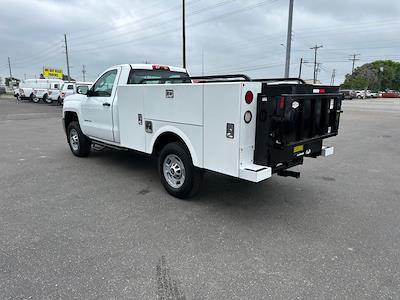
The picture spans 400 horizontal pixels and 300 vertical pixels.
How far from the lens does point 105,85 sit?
6.18 m

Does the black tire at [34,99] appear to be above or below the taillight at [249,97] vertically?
below

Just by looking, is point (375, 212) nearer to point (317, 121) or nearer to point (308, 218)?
point (308, 218)

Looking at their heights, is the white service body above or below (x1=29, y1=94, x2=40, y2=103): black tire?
above

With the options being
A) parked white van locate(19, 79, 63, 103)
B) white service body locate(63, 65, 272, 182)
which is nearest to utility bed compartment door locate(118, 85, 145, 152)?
white service body locate(63, 65, 272, 182)

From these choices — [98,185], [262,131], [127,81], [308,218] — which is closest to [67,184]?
[98,185]

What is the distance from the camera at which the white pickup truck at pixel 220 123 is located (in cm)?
364

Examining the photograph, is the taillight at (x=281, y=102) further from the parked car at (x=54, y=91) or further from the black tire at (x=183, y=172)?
the parked car at (x=54, y=91)

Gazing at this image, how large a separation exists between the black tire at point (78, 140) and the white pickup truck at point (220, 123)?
1.63 metres

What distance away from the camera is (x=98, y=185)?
539cm

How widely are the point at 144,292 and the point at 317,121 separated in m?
3.12

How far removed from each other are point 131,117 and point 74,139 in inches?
119

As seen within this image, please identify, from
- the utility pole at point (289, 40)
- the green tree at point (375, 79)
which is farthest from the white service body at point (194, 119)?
the green tree at point (375, 79)

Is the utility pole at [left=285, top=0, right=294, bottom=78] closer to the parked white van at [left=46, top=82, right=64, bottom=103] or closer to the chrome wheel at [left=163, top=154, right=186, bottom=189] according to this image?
the chrome wheel at [left=163, top=154, right=186, bottom=189]

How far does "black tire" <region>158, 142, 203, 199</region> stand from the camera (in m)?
4.41
